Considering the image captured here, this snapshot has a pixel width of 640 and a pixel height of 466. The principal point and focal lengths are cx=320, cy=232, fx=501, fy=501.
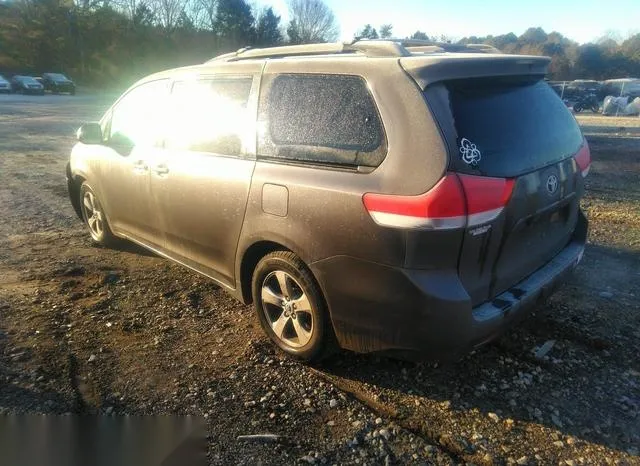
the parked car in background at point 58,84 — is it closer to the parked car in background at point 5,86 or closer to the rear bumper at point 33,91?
the rear bumper at point 33,91

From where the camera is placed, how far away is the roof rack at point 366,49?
288cm

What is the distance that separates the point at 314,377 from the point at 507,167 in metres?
1.65

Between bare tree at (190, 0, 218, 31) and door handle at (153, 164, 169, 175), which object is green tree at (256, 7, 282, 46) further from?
door handle at (153, 164, 169, 175)

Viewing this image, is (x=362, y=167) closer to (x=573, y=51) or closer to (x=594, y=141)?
(x=594, y=141)

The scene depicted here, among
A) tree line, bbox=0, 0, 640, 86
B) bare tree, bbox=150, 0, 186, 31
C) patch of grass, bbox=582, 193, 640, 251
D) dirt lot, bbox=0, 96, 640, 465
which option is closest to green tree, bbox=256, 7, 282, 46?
tree line, bbox=0, 0, 640, 86

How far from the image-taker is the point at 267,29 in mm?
64125

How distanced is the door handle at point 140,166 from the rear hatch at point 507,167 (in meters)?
2.54

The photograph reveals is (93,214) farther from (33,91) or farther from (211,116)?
(33,91)

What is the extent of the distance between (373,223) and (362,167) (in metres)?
0.31

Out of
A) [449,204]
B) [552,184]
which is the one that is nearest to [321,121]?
[449,204]

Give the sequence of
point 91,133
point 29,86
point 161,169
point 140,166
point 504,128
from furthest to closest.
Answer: point 29,86, point 91,133, point 140,166, point 161,169, point 504,128

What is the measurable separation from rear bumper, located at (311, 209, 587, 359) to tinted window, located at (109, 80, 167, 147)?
213 cm

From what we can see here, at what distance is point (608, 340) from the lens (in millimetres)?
3369

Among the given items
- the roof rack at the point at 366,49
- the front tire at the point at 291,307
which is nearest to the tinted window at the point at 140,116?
the roof rack at the point at 366,49
